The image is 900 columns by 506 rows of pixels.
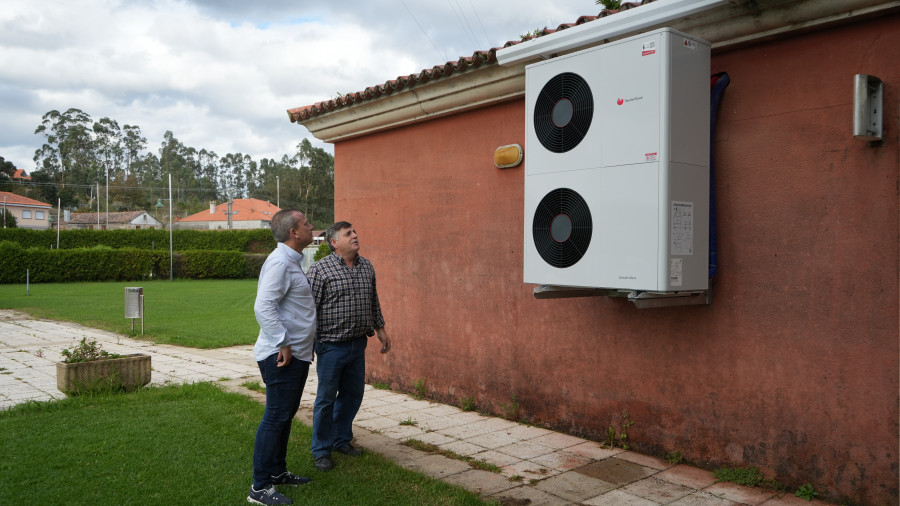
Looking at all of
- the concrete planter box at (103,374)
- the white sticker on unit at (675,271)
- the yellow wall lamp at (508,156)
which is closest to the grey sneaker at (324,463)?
the white sticker on unit at (675,271)

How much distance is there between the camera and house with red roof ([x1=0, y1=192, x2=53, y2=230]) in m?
67.3

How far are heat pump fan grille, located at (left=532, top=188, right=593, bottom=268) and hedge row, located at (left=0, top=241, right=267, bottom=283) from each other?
91.5 feet

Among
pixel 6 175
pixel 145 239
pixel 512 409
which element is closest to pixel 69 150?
pixel 6 175

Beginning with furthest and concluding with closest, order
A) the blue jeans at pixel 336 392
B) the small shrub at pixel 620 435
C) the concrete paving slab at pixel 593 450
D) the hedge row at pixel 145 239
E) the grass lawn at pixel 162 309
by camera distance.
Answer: the hedge row at pixel 145 239 < the grass lawn at pixel 162 309 < the small shrub at pixel 620 435 < the concrete paving slab at pixel 593 450 < the blue jeans at pixel 336 392

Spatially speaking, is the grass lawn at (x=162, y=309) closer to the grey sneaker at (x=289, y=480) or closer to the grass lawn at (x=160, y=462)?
the grass lawn at (x=160, y=462)

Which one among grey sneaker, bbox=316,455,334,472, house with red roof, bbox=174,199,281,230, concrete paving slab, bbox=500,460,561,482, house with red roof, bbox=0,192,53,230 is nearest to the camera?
concrete paving slab, bbox=500,460,561,482

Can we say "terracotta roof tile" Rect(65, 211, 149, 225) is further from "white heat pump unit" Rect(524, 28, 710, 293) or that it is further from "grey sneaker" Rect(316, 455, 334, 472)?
"white heat pump unit" Rect(524, 28, 710, 293)

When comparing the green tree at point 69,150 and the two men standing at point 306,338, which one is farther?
the green tree at point 69,150

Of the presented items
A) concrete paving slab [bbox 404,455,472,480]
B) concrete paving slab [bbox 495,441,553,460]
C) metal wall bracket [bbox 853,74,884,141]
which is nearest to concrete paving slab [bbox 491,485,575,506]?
concrete paving slab [bbox 404,455,472,480]

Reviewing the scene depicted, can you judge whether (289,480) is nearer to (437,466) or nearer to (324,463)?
(324,463)

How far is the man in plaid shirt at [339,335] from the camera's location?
494 cm

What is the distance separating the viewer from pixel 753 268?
Result: 4477mm

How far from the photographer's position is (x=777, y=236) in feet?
14.3

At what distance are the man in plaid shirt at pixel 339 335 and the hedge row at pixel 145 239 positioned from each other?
1277 inches
